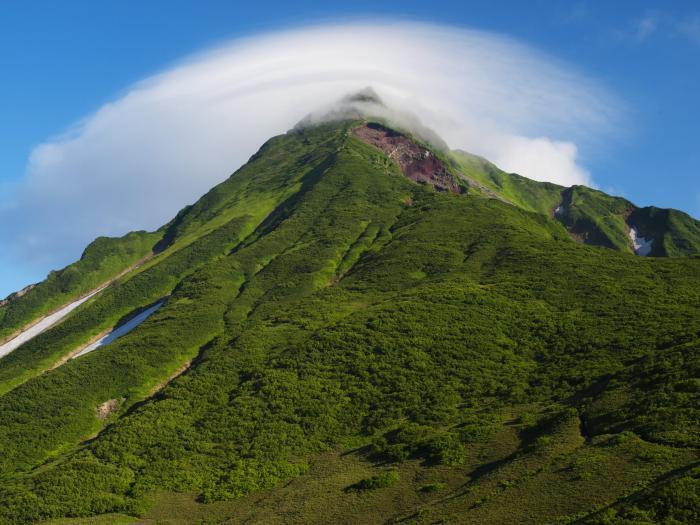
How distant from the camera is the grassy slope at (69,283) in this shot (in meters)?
158

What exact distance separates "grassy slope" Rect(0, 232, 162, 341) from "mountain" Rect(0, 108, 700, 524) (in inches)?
1315

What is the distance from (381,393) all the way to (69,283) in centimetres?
13555

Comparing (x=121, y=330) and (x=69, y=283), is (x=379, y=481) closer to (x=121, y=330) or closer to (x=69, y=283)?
(x=121, y=330)

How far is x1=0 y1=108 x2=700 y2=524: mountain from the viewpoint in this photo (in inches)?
1729

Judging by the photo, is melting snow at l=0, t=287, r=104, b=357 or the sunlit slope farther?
melting snow at l=0, t=287, r=104, b=357

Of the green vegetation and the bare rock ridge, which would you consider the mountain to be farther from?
the bare rock ridge

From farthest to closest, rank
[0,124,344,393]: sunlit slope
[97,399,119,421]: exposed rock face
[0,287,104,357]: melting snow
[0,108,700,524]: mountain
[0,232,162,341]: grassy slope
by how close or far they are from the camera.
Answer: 1. [0,232,162,341]: grassy slope
2. [0,287,104,357]: melting snow
3. [0,124,344,393]: sunlit slope
4. [97,399,119,421]: exposed rock face
5. [0,108,700,524]: mountain

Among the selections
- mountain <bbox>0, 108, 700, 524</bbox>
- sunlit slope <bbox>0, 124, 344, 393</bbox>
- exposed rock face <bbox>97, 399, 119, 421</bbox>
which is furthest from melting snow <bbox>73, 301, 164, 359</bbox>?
exposed rock face <bbox>97, 399, 119, 421</bbox>

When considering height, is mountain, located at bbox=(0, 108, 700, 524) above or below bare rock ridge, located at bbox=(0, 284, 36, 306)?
below

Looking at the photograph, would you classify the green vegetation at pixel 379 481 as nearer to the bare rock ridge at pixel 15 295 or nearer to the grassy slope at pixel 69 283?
the grassy slope at pixel 69 283

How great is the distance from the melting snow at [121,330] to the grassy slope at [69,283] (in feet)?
136

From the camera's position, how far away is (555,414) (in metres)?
53.8

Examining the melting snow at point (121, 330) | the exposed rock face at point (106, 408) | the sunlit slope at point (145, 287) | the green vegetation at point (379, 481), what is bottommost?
the green vegetation at point (379, 481)

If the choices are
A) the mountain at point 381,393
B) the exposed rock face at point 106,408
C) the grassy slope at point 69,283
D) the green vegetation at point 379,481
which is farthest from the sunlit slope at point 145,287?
the green vegetation at point 379,481
